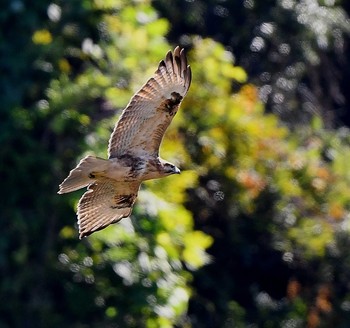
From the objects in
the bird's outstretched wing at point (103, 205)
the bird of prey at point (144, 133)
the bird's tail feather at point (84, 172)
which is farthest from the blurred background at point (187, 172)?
the bird's tail feather at point (84, 172)

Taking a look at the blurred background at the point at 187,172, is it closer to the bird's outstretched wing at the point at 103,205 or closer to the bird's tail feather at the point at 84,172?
the bird's outstretched wing at the point at 103,205

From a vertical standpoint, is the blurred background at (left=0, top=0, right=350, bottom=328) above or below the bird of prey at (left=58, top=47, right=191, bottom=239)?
below

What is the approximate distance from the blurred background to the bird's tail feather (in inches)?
86.2

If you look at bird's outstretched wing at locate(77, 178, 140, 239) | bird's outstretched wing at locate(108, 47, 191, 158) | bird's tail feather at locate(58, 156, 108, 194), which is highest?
bird's outstretched wing at locate(108, 47, 191, 158)

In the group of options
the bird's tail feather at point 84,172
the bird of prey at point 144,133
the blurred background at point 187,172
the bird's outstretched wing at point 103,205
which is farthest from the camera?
the blurred background at point 187,172

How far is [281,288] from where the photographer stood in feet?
39.0

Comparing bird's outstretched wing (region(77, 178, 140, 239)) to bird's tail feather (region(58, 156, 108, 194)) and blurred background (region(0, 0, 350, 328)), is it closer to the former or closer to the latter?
bird's tail feather (region(58, 156, 108, 194))

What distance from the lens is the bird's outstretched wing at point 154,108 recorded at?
7344 millimetres

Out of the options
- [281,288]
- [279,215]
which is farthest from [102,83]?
[281,288]

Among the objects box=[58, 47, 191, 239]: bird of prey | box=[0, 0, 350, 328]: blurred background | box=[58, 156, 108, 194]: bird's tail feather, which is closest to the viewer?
box=[58, 156, 108, 194]: bird's tail feather

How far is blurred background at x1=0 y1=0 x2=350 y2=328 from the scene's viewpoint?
9844mm

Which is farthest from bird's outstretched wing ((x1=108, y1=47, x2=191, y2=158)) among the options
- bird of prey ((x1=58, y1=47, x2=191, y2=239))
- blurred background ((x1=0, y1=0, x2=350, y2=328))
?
blurred background ((x1=0, y1=0, x2=350, y2=328))

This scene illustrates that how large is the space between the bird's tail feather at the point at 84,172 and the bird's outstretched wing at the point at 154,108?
16cm

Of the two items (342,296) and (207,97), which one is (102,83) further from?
(342,296)
